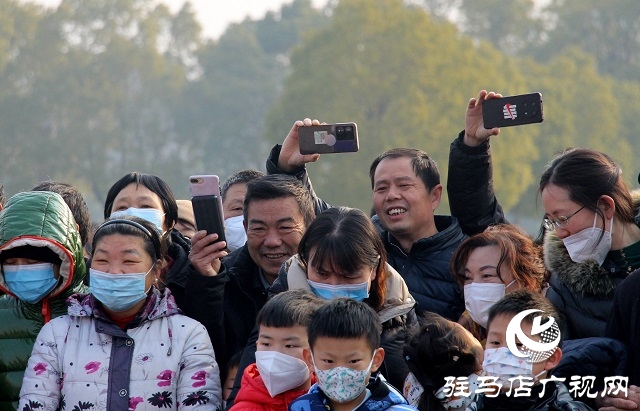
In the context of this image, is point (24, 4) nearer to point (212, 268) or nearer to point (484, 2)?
point (484, 2)

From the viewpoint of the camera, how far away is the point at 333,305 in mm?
4742

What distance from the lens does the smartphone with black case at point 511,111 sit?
6055 millimetres

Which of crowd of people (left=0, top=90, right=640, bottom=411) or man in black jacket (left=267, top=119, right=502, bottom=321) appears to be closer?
crowd of people (left=0, top=90, right=640, bottom=411)

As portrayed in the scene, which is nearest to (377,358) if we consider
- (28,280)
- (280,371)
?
(280,371)

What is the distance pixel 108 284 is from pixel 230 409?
87 centimetres

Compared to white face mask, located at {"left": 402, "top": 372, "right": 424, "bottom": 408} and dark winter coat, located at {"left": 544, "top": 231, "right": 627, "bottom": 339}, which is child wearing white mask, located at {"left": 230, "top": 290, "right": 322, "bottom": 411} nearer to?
white face mask, located at {"left": 402, "top": 372, "right": 424, "bottom": 408}

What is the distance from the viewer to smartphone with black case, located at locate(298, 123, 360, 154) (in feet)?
20.9

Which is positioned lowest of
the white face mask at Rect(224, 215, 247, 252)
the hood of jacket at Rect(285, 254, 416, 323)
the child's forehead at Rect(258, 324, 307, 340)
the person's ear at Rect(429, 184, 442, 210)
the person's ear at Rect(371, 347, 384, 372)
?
the person's ear at Rect(371, 347, 384, 372)

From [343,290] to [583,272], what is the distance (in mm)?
1066

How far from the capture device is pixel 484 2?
5300cm

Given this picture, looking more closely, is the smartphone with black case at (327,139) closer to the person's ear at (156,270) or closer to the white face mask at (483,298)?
the person's ear at (156,270)

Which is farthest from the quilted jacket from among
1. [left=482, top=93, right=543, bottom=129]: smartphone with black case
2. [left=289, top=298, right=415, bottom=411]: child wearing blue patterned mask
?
[left=482, top=93, right=543, bottom=129]: smartphone with black case

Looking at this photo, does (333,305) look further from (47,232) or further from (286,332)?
(47,232)

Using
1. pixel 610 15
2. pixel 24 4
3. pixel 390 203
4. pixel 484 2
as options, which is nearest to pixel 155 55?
pixel 24 4
